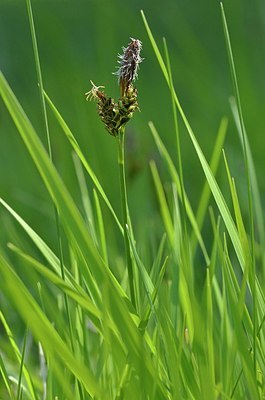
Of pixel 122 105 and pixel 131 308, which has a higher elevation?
pixel 122 105

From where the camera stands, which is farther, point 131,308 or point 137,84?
point 137,84

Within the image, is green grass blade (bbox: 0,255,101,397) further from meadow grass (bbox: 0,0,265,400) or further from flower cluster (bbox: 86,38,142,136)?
flower cluster (bbox: 86,38,142,136)

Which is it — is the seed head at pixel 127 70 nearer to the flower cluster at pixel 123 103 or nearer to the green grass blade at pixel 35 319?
the flower cluster at pixel 123 103

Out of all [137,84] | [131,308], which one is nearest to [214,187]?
[131,308]

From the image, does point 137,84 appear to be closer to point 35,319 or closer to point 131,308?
point 131,308

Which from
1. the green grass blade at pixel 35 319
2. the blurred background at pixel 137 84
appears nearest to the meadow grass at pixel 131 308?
the green grass blade at pixel 35 319

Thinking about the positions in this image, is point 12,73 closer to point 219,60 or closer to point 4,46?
point 4,46

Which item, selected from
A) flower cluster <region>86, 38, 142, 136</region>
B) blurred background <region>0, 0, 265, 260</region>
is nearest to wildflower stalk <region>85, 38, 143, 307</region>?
flower cluster <region>86, 38, 142, 136</region>

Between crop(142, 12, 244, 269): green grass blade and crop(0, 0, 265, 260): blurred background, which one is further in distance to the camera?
crop(0, 0, 265, 260): blurred background

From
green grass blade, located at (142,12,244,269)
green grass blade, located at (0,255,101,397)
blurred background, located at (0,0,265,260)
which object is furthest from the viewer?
blurred background, located at (0,0,265,260)
